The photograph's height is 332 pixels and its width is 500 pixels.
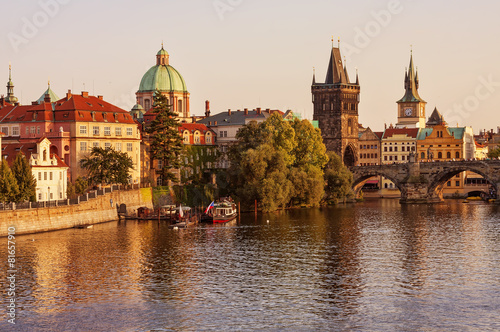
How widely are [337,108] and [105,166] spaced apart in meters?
81.1

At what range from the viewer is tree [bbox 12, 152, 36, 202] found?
93625 millimetres

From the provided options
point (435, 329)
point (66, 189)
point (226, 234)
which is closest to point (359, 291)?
point (435, 329)

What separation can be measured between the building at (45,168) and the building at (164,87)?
6952 centimetres

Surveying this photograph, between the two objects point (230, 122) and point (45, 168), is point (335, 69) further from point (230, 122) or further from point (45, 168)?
point (45, 168)

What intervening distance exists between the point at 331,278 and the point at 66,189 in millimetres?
51225

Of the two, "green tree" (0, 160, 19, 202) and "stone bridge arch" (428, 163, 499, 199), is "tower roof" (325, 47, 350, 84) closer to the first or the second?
"stone bridge arch" (428, 163, 499, 199)

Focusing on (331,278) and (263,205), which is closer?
→ (331,278)

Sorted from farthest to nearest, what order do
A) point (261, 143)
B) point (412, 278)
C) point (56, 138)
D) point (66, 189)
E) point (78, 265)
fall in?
1. point (261, 143)
2. point (56, 138)
3. point (66, 189)
4. point (78, 265)
5. point (412, 278)

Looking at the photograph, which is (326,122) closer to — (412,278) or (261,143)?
(261,143)

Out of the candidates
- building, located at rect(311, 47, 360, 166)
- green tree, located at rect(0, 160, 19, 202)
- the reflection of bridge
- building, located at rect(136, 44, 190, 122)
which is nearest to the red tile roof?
building, located at rect(311, 47, 360, 166)

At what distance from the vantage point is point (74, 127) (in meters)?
118

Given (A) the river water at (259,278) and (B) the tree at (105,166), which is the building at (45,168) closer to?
(B) the tree at (105,166)

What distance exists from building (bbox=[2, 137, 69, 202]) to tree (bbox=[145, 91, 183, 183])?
20.3m

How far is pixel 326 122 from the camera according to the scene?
18600cm
